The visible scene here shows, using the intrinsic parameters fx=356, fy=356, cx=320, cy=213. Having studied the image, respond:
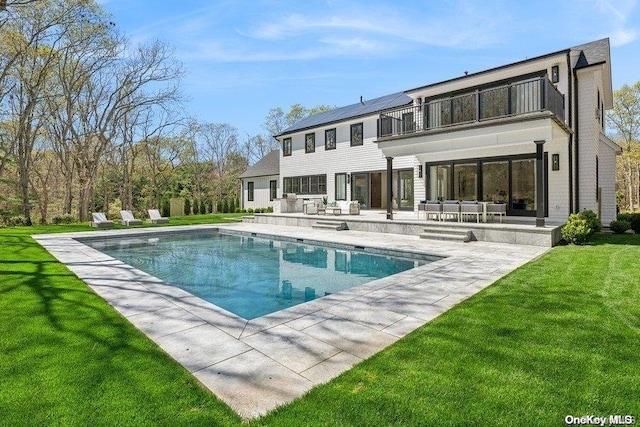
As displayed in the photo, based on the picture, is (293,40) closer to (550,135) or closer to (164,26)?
(164,26)

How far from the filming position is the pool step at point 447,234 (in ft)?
36.5

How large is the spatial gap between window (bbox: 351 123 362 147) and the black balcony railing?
14.4ft

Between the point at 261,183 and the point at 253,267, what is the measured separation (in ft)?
62.6

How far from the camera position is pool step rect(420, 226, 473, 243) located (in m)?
11.1

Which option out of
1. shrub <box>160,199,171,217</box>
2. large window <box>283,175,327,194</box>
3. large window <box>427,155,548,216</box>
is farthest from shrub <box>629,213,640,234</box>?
shrub <box>160,199,171,217</box>

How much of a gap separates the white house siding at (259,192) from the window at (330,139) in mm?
6184

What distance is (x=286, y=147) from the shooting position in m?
24.0

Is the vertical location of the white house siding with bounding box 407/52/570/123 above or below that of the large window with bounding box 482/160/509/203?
above

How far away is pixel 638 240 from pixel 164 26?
2424 centimetres

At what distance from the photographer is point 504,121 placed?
36.1ft

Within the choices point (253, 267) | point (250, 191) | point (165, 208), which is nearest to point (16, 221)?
point (165, 208)

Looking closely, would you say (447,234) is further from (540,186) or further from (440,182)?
(440,182)

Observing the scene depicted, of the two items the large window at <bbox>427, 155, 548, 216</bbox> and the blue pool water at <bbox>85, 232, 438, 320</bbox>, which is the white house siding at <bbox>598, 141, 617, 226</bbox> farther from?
the blue pool water at <bbox>85, 232, 438, 320</bbox>

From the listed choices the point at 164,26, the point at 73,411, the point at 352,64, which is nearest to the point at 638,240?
the point at 73,411
